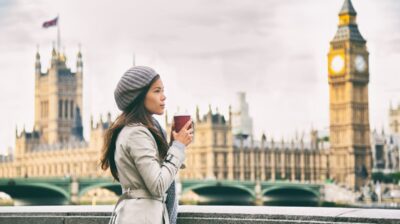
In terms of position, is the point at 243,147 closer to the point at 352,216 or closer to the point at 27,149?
the point at 27,149

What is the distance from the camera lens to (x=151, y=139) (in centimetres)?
387

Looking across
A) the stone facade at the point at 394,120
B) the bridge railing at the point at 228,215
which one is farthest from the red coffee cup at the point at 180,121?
the stone facade at the point at 394,120

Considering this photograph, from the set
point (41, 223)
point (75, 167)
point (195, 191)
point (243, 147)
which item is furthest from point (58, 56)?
point (41, 223)

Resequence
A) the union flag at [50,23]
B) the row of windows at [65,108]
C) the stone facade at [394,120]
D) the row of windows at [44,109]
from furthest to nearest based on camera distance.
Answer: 1. the stone facade at [394,120]
2. the row of windows at [44,109]
3. the row of windows at [65,108]
4. the union flag at [50,23]

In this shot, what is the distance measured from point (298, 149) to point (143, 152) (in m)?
76.8

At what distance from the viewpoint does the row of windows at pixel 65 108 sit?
104m

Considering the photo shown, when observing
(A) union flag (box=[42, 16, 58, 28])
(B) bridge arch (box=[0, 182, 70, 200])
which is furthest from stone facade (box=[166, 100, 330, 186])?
(B) bridge arch (box=[0, 182, 70, 200])

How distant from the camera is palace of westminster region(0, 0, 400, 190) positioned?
246 feet

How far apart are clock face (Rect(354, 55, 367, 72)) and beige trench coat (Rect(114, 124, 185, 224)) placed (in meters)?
79.1

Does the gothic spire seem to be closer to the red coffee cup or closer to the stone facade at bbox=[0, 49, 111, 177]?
the stone facade at bbox=[0, 49, 111, 177]

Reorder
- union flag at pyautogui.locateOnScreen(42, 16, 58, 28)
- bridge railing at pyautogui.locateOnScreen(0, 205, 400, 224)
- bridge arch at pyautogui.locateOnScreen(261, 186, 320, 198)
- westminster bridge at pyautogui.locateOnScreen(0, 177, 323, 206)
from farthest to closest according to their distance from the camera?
union flag at pyautogui.locateOnScreen(42, 16, 58, 28) → bridge arch at pyautogui.locateOnScreen(261, 186, 320, 198) → westminster bridge at pyautogui.locateOnScreen(0, 177, 323, 206) → bridge railing at pyautogui.locateOnScreen(0, 205, 400, 224)

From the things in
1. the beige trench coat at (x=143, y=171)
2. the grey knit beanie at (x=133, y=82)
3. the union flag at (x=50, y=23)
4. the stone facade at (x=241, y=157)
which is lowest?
the beige trench coat at (x=143, y=171)

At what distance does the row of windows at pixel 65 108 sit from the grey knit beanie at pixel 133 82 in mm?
100776

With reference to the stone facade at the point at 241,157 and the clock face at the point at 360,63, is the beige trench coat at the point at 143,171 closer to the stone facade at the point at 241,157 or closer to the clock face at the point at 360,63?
the stone facade at the point at 241,157
